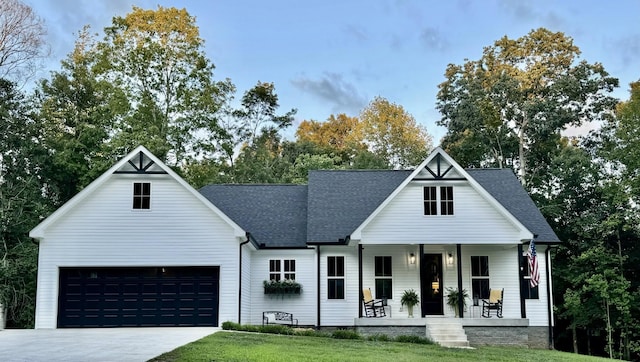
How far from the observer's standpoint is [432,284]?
2247 centimetres

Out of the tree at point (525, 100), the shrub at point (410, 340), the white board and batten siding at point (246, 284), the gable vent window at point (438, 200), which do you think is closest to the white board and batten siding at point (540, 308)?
the gable vent window at point (438, 200)

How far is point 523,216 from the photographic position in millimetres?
23500

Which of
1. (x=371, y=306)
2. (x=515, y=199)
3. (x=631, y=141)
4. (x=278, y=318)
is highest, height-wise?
(x=631, y=141)

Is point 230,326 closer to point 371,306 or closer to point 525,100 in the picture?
point 371,306

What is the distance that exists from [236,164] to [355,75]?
10115 mm

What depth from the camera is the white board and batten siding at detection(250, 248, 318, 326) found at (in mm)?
22234

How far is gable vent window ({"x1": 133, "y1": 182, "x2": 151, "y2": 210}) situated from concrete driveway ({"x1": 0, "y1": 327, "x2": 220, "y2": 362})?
4551mm

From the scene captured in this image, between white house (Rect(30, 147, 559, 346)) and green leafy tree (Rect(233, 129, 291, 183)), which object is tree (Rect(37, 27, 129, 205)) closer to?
green leafy tree (Rect(233, 129, 291, 183))

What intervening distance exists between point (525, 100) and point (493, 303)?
1666 cm

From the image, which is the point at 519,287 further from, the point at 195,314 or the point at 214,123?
the point at 214,123

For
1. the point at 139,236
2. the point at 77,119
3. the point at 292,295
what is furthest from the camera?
the point at 77,119

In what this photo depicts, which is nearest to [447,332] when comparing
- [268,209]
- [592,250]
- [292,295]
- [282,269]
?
[292,295]

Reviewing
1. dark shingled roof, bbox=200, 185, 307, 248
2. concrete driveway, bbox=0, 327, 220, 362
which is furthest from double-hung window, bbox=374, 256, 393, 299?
concrete driveway, bbox=0, 327, 220, 362

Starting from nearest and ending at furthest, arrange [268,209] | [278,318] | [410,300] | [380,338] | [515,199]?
1. [380,338]
2. [410,300]
3. [278,318]
4. [515,199]
5. [268,209]
